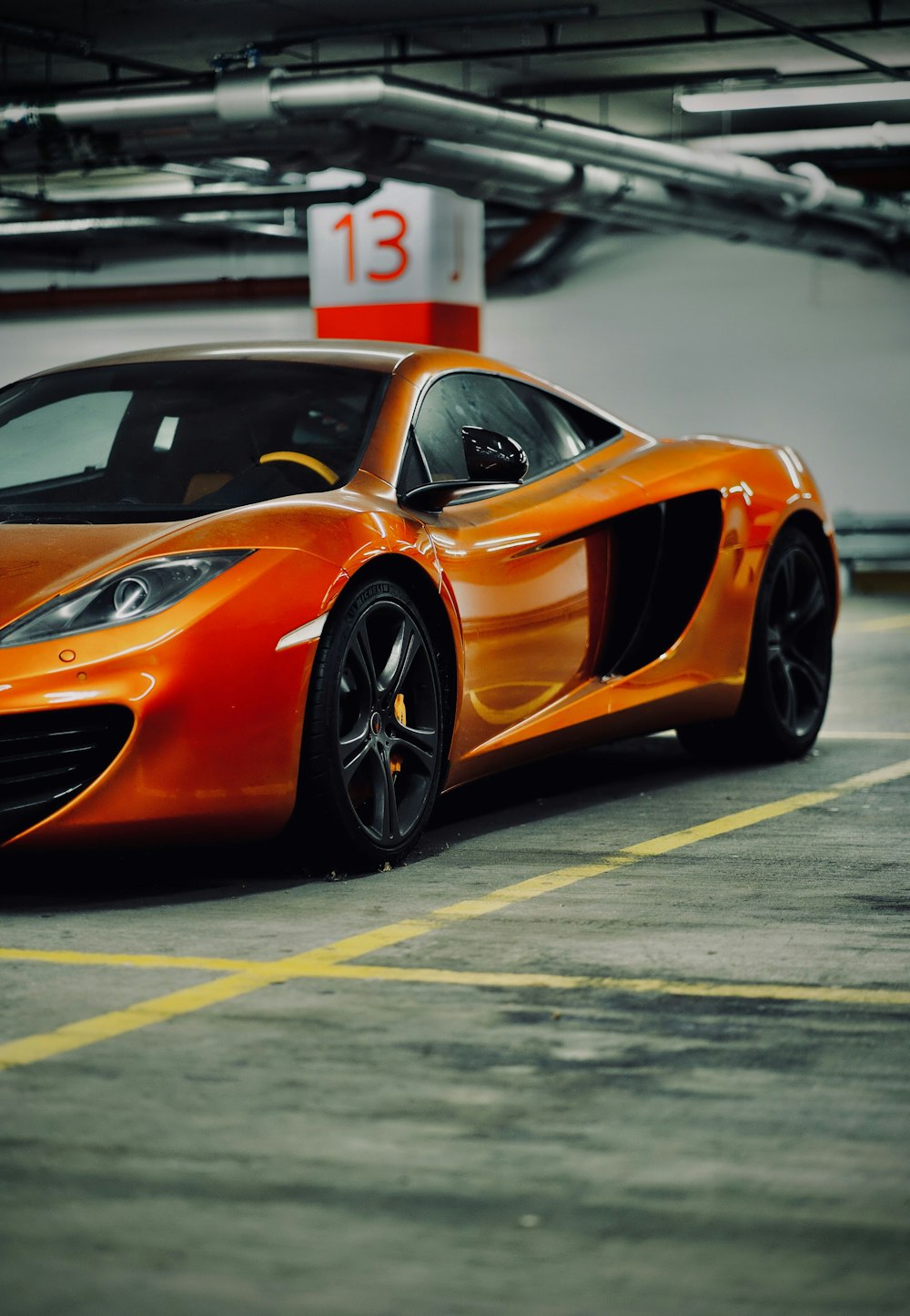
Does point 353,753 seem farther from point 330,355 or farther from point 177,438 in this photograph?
point 330,355

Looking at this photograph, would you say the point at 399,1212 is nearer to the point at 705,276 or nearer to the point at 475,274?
the point at 475,274

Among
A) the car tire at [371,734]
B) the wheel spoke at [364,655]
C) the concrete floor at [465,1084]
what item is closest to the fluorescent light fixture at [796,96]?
the concrete floor at [465,1084]

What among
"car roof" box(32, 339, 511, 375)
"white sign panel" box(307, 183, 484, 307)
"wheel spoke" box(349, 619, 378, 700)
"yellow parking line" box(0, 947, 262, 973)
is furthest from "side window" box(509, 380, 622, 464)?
"white sign panel" box(307, 183, 484, 307)

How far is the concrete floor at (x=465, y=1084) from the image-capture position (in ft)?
7.68

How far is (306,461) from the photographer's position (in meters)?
5.29

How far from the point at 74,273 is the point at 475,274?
514 inches

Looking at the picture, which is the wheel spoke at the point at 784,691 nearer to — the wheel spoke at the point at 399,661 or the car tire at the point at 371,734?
the car tire at the point at 371,734

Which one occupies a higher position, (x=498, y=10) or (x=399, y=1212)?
(x=498, y=10)

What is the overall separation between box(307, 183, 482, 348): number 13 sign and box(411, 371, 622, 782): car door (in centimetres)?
1044

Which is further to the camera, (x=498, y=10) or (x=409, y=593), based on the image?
(x=498, y=10)

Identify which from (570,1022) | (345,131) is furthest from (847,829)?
(345,131)

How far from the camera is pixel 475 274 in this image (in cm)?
1684

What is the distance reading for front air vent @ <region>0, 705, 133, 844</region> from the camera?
4.38 m

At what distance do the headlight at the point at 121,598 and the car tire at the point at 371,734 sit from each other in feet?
1.12
